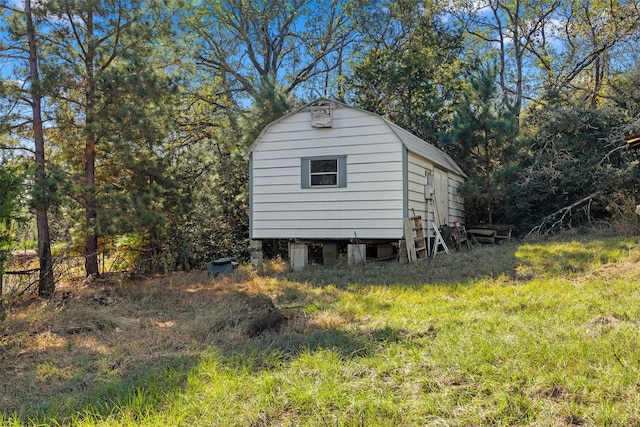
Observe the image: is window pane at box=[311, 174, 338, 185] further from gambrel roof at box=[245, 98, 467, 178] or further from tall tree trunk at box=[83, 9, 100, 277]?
tall tree trunk at box=[83, 9, 100, 277]

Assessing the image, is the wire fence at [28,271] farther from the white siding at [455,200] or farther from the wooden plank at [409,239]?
the white siding at [455,200]

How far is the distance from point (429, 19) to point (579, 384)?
1723 cm

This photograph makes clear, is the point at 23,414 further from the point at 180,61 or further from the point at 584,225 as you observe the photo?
the point at 584,225

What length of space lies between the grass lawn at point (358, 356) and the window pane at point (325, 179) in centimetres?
353

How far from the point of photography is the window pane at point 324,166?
10.2 metres

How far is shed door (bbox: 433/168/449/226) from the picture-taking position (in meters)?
11.5

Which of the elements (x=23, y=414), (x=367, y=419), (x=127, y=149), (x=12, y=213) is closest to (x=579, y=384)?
(x=367, y=419)

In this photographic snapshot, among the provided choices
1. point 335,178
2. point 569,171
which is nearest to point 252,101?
point 335,178

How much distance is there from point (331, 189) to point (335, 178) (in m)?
0.27

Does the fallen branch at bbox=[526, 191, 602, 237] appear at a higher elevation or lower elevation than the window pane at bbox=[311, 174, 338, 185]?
lower

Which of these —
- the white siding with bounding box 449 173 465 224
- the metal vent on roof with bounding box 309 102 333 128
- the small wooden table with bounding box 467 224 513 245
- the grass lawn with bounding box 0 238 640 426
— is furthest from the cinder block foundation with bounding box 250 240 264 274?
the small wooden table with bounding box 467 224 513 245

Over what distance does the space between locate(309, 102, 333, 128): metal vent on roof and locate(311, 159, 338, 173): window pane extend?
787mm

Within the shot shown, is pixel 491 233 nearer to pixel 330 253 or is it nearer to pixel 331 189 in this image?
pixel 330 253

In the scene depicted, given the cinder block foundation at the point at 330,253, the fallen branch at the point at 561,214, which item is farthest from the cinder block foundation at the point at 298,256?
the fallen branch at the point at 561,214
